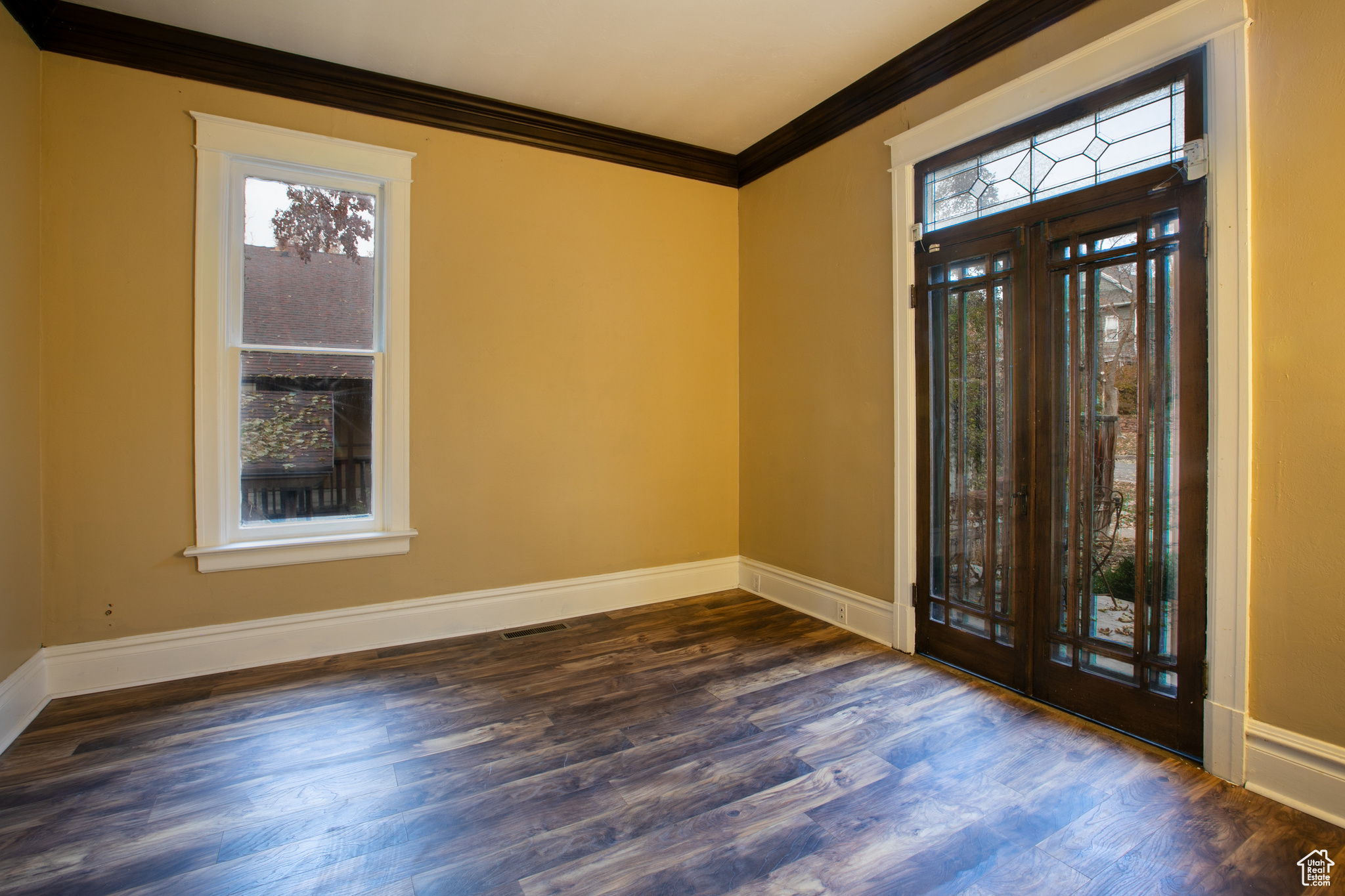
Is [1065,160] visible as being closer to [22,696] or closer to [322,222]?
[322,222]

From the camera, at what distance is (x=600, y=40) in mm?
3104

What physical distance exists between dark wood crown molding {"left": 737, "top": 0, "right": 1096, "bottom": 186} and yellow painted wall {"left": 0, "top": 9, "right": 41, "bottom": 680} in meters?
3.68

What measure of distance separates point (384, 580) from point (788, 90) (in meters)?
3.52

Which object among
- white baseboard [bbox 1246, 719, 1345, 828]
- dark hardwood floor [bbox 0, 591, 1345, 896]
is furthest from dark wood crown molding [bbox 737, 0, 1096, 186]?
dark hardwood floor [bbox 0, 591, 1345, 896]

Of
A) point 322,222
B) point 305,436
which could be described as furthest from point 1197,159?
point 305,436

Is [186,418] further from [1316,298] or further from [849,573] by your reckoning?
[1316,298]

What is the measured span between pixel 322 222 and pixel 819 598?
138 inches

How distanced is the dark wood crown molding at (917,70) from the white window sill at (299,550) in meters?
3.26

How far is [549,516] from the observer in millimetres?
3986

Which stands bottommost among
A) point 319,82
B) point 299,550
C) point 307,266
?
point 299,550

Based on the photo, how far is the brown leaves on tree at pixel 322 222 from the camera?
10.9 feet

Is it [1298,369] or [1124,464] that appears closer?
[1298,369]

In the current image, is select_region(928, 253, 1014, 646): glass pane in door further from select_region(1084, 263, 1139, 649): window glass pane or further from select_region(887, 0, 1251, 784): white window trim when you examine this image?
select_region(887, 0, 1251, 784): white window trim

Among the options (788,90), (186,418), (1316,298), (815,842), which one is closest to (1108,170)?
(1316,298)
